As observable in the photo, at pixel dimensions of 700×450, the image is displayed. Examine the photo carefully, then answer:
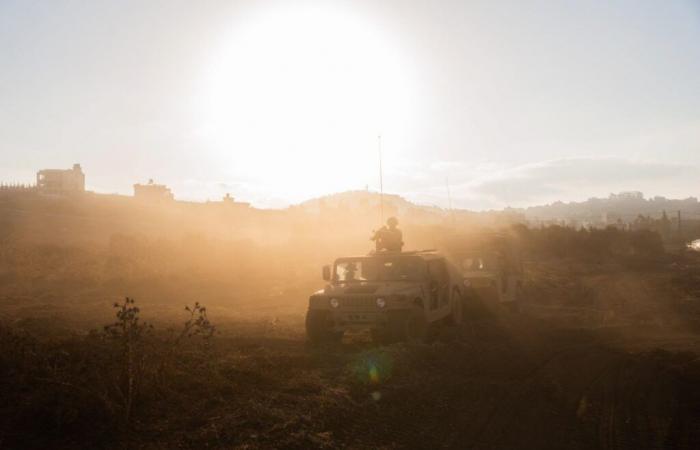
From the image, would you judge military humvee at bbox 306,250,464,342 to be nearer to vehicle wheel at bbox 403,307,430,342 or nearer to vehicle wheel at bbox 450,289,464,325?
vehicle wheel at bbox 403,307,430,342

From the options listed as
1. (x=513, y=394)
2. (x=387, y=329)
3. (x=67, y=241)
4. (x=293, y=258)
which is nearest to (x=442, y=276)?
(x=387, y=329)

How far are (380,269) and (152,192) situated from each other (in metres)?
67.5

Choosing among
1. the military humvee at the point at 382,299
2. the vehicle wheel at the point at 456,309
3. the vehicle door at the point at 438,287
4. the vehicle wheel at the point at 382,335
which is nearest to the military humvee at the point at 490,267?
the vehicle wheel at the point at 456,309

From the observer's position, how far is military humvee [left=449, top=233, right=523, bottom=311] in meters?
18.0

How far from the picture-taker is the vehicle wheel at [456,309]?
15.3 m

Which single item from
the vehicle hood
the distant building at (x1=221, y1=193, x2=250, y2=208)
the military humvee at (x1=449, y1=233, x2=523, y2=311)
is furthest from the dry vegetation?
the distant building at (x1=221, y1=193, x2=250, y2=208)

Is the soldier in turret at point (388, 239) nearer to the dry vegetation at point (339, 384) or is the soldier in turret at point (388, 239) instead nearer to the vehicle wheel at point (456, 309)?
the vehicle wheel at point (456, 309)

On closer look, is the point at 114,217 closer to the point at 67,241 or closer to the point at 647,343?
the point at 67,241

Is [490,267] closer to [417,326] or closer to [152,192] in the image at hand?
[417,326]

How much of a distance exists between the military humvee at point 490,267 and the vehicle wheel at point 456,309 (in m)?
1.93

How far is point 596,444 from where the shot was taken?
6.73m

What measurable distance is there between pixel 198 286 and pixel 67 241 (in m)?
17.3

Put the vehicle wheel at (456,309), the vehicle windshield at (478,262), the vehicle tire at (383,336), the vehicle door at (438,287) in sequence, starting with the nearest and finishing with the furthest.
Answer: the vehicle tire at (383,336), the vehicle door at (438,287), the vehicle wheel at (456,309), the vehicle windshield at (478,262)

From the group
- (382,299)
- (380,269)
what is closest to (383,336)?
(382,299)
